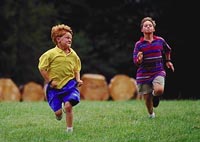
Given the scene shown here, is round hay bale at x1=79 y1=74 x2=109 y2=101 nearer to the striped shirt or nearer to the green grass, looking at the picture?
the green grass

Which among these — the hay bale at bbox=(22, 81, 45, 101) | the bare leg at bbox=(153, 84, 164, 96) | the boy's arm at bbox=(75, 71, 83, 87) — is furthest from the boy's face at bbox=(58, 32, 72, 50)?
the hay bale at bbox=(22, 81, 45, 101)

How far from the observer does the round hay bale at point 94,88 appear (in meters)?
20.5

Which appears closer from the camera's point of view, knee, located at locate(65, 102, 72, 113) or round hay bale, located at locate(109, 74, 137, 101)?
knee, located at locate(65, 102, 72, 113)

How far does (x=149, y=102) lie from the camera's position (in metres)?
9.96

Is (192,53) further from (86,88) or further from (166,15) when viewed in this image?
(86,88)

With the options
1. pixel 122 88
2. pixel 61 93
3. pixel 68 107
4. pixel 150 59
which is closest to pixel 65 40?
pixel 61 93

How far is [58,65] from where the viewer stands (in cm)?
846

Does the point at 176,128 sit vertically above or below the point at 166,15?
below

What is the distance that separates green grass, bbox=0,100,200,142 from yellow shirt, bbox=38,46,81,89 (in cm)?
84

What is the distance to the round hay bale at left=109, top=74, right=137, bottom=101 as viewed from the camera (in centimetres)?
2080

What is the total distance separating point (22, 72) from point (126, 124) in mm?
17367

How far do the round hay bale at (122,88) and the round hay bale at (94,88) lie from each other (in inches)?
12.9

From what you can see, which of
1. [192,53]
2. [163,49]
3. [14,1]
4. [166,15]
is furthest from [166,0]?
[163,49]

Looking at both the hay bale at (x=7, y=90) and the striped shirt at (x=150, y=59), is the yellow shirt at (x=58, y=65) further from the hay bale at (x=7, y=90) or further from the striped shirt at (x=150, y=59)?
the hay bale at (x=7, y=90)
